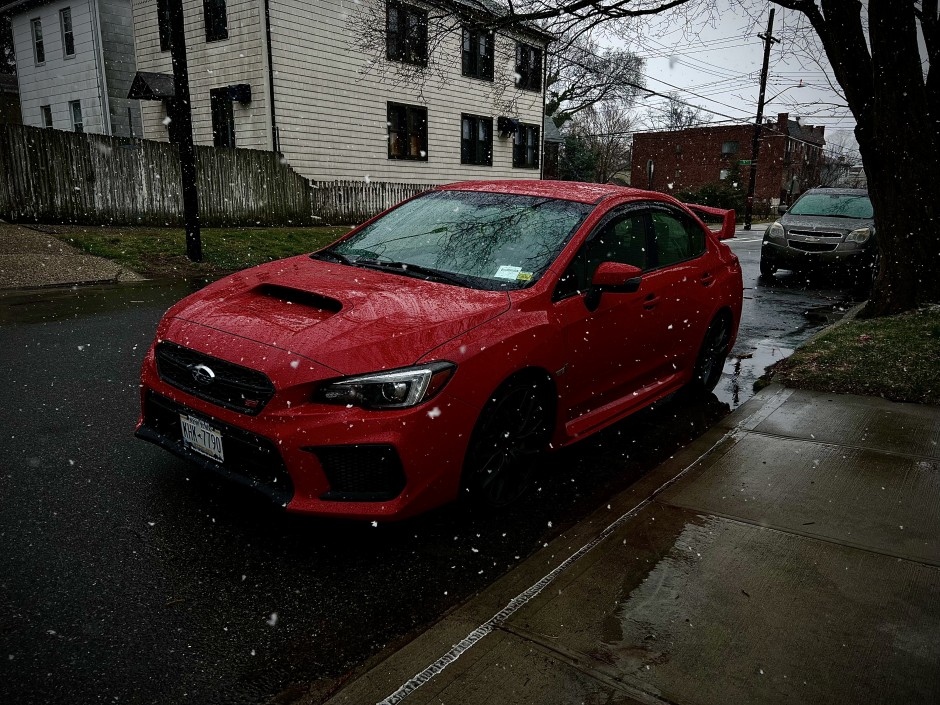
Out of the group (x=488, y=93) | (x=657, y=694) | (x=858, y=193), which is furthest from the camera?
(x=488, y=93)

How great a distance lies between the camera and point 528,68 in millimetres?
27266

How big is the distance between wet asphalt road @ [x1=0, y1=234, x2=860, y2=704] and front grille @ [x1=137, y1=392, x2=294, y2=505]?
35cm

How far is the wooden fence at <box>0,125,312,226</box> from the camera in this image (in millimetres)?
14000

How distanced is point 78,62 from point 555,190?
25355mm

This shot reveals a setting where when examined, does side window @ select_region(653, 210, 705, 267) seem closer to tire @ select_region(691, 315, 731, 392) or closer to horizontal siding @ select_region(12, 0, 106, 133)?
tire @ select_region(691, 315, 731, 392)

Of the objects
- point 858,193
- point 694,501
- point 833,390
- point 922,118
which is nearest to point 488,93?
point 858,193

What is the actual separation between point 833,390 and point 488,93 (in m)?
22.1

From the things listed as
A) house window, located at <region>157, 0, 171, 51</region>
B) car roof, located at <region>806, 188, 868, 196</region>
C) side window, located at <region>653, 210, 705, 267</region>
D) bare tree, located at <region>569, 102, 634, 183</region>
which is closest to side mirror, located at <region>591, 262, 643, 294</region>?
side window, located at <region>653, 210, 705, 267</region>

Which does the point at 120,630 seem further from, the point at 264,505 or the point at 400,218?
the point at 400,218

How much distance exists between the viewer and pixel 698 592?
2.88 meters

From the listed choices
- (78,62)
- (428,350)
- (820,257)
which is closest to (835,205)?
(820,257)

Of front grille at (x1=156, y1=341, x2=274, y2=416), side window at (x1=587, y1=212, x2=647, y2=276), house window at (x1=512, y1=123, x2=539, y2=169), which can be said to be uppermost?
house window at (x1=512, y1=123, x2=539, y2=169)

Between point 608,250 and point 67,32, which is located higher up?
point 67,32

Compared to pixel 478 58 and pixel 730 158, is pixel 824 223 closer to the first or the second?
pixel 478 58
